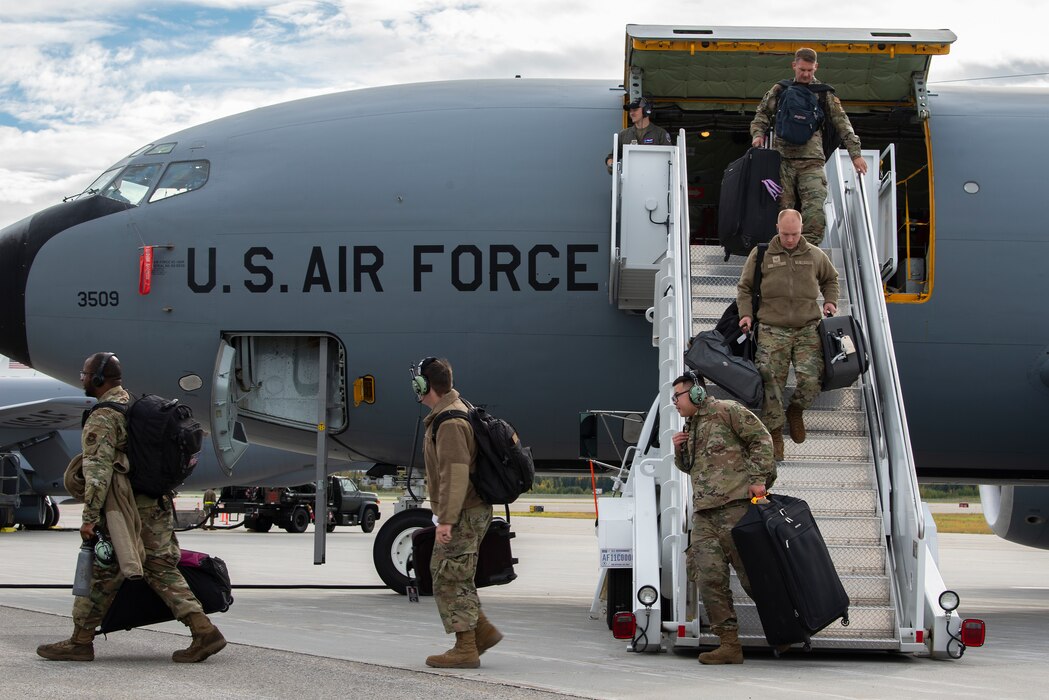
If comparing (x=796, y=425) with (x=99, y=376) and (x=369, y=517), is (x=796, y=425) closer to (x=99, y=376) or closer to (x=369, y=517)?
(x=99, y=376)

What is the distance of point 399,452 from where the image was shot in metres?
12.4

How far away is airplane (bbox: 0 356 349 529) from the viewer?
94.0ft

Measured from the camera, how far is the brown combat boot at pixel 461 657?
7125 mm

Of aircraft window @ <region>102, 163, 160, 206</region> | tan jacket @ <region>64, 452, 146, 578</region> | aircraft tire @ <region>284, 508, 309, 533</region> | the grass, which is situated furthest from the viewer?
the grass

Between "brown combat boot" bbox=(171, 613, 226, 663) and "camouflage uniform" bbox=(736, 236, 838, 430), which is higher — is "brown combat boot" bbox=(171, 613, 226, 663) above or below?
below

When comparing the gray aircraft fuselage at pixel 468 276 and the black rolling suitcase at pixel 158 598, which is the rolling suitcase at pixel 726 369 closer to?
the gray aircraft fuselage at pixel 468 276

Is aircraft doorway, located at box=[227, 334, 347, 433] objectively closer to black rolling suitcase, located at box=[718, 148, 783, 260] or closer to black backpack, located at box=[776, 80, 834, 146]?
black rolling suitcase, located at box=[718, 148, 783, 260]

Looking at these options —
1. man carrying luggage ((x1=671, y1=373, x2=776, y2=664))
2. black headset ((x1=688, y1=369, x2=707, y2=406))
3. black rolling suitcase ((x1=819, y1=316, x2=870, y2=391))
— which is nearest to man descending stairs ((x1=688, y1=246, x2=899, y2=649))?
black rolling suitcase ((x1=819, y1=316, x2=870, y2=391))

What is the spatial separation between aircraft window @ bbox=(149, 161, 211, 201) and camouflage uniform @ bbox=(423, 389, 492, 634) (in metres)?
5.87

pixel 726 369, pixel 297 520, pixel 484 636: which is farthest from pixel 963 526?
pixel 484 636

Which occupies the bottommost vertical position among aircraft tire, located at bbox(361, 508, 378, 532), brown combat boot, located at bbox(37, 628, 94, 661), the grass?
the grass

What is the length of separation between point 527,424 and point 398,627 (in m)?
2.82

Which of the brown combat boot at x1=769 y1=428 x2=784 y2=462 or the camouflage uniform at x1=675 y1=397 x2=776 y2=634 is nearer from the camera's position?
the camouflage uniform at x1=675 y1=397 x2=776 y2=634

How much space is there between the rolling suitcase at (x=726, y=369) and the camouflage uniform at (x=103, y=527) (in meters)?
3.54
